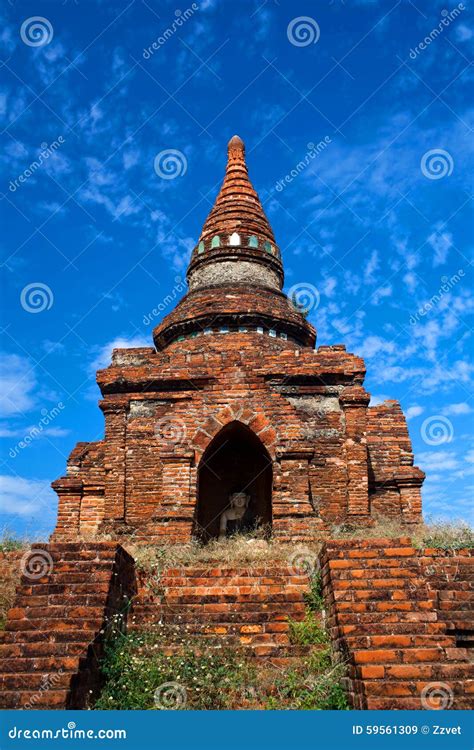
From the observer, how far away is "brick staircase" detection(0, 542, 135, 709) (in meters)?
4.85

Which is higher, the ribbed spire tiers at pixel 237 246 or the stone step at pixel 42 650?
the ribbed spire tiers at pixel 237 246

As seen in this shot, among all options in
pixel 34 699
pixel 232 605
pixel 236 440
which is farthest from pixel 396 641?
pixel 236 440

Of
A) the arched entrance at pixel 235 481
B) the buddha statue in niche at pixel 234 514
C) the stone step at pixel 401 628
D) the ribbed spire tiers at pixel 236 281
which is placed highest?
the ribbed spire tiers at pixel 236 281

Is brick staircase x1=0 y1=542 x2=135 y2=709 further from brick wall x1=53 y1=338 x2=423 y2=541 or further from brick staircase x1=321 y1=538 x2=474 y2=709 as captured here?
brick wall x1=53 y1=338 x2=423 y2=541

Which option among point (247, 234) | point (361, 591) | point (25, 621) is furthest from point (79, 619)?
point (247, 234)

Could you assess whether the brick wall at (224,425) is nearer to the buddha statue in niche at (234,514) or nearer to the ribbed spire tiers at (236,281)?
the ribbed spire tiers at (236,281)

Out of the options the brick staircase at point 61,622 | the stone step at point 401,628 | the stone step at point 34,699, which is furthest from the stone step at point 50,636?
the stone step at point 401,628

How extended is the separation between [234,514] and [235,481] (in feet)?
2.55

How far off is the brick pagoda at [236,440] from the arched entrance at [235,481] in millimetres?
19

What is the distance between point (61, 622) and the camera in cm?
550

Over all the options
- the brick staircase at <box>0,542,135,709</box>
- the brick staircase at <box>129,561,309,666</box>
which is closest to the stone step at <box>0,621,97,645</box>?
the brick staircase at <box>0,542,135,709</box>

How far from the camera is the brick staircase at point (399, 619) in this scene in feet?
15.4

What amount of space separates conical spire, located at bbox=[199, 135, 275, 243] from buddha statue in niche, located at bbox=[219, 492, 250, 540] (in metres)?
6.07

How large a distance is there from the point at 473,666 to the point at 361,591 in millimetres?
1086
